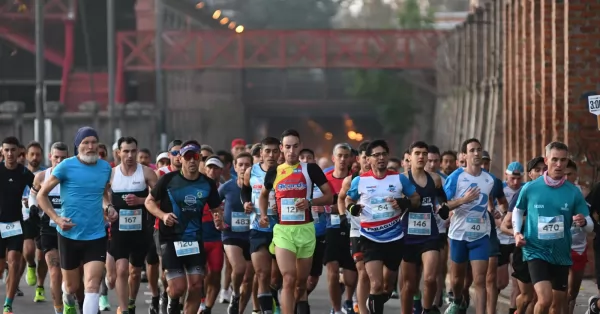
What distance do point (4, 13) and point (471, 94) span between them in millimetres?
22697

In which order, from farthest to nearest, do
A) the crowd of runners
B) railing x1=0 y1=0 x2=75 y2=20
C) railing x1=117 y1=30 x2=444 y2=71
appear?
railing x1=117 y1=30 x2=444 y2=71
railing x1=0 y1=0 x2=75 y2=20
the crowd of runners

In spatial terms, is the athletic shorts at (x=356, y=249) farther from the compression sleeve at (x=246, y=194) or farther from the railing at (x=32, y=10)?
the railing at (x=32, y=10)

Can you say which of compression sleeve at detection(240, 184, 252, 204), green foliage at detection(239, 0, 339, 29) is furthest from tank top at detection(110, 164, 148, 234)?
green foliage at detection(239, 0, 339, 29)

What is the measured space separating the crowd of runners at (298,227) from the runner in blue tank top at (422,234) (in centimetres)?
1

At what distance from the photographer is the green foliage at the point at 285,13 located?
103 m

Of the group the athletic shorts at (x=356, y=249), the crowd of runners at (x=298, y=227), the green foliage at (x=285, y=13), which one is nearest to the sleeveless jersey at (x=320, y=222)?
the crowd of runners at (x=298, y=227)

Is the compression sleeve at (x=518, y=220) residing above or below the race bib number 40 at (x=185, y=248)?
above

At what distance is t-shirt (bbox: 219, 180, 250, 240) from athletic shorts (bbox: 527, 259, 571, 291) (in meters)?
4.10

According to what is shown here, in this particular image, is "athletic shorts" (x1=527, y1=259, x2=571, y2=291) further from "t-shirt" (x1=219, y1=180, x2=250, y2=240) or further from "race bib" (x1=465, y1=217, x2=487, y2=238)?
"t-shirt" (x1=219, y1=180, x2=250, y2=240)

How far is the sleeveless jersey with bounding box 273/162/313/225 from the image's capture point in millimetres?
13844

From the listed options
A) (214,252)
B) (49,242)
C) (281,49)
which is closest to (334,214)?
(214,252)

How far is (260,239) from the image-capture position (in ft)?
48.6

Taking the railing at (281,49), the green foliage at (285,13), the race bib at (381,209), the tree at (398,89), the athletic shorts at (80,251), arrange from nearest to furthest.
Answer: the athletic shorts at (80,251) → the race bib at (381,209) → the railing at (281,49) → the tree at (398,89) → the green foliage at (285,13)

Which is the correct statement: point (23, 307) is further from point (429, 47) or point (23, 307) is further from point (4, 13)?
point (429, 47)
